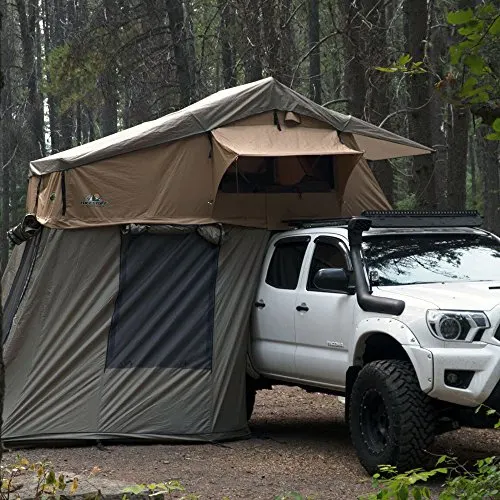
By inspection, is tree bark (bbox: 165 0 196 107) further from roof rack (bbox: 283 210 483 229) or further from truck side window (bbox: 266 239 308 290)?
roof rack (bbox: 283 210 483 229)

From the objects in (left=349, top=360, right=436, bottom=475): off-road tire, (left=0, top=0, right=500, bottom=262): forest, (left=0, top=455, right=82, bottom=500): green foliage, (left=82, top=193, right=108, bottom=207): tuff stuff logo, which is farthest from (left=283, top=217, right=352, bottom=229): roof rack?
(left=0, top=455, right=82, bottom=500): green foliage

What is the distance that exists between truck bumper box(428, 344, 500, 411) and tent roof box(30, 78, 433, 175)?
352 cm

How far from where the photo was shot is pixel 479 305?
23.9 ft

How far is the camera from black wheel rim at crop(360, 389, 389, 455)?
7.62m

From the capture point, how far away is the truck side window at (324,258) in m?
9.03

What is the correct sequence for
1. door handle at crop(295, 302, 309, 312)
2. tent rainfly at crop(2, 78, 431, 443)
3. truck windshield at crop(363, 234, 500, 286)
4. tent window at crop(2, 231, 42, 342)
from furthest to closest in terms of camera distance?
tent window at crop(2, 231, 42, 342), tent rainfly at crop(2, 78, 431, 443), door handle at crop(295, 302, 309, 312), truck windshield at crop(363, 234, 500, 286)

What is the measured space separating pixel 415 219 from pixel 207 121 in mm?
2221

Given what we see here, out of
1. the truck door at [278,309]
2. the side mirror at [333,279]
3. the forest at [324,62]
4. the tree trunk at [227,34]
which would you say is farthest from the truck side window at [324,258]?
the tree trunk at [227,34]

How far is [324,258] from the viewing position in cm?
911

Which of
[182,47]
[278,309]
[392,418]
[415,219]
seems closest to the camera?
[392,418]

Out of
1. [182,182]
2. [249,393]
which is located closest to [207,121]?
[182,182]

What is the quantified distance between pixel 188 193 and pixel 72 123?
30.1 meters

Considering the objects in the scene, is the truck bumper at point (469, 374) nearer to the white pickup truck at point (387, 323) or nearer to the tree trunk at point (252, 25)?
the white pickup truck at point (387, 323)

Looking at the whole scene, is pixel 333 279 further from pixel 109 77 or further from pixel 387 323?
pixel 109 77
